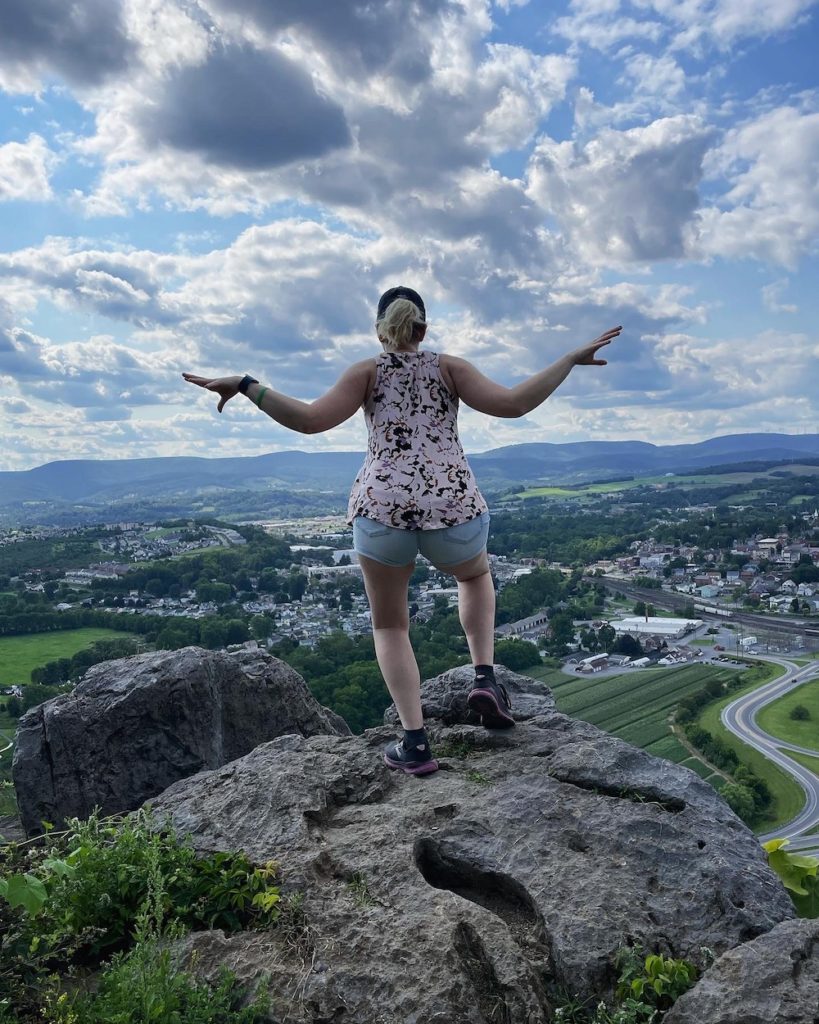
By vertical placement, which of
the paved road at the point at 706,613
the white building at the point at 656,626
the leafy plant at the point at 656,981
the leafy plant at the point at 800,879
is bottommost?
the paved road at the point at 706,613

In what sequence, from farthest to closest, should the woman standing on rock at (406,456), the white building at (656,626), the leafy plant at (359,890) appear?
the white building at (656,626), the woman standing on rock at (406,456), the leafy plant at (359,890)

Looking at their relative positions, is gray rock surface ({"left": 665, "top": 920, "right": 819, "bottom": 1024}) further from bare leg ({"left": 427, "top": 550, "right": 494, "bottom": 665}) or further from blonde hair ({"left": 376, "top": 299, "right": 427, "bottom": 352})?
blonde hair ({"left": 376, "top": 299, "right": 427, "bottom": 352})


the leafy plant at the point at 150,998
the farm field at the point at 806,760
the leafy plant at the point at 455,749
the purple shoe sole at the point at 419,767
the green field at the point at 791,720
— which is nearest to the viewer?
the leafy plant at the point at 150,998

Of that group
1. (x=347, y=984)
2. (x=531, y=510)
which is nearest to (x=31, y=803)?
(x=347, y=984)

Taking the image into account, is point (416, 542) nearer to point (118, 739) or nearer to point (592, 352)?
point (592, 352)

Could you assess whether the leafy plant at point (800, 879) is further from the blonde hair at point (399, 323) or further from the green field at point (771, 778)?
the green field at point (771, 778)

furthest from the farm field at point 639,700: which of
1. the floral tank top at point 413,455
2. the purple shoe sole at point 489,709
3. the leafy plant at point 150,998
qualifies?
the leafy plant at point 150,998

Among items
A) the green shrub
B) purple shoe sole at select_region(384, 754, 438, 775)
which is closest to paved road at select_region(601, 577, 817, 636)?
purple shoe sole at select_region(384, 754, 438, 775)

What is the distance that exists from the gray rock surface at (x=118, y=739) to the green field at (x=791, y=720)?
42.1 metres

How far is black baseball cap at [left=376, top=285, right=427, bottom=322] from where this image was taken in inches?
202

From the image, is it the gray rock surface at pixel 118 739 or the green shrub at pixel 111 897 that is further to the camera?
the gray rock surface at pixel 118 739

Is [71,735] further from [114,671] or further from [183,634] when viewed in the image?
[183,634]

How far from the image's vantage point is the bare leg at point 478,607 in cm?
524

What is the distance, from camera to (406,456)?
4852 mm
